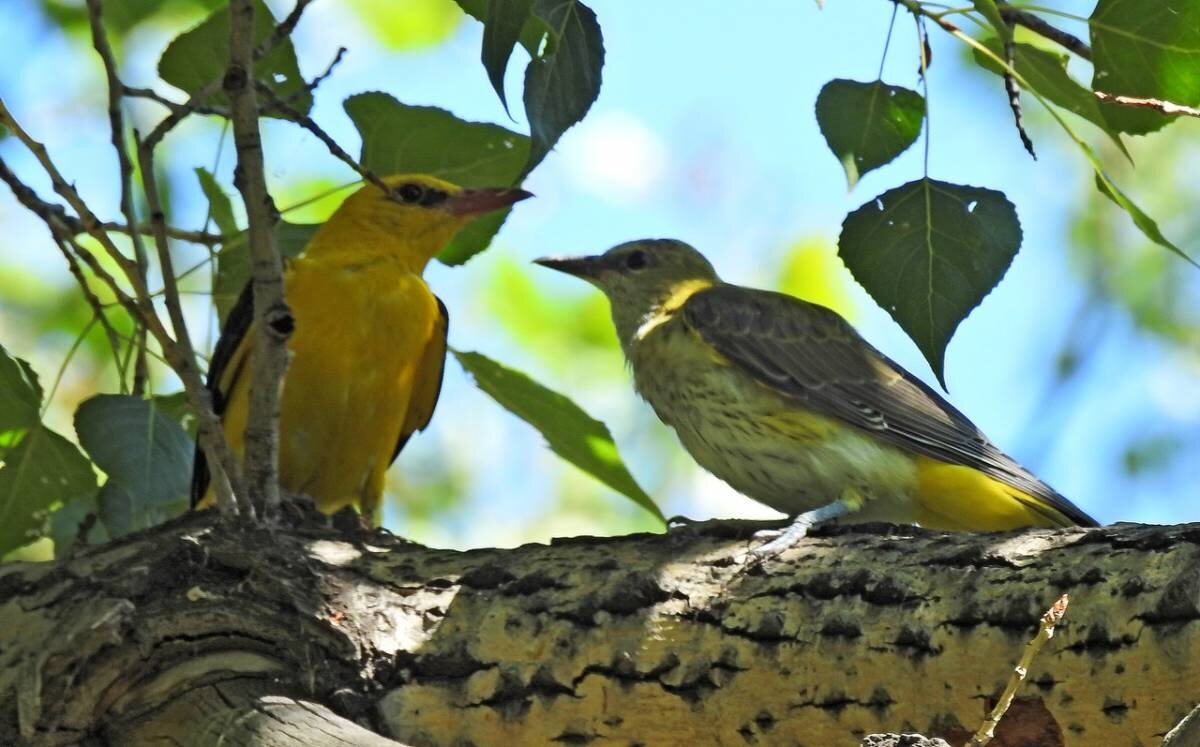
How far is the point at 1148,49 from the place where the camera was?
3062 mm

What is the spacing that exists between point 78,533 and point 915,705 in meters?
2.40

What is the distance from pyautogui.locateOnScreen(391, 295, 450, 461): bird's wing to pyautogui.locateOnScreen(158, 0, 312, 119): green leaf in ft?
5.79

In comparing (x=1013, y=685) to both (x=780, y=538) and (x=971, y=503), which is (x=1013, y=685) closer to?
(x=780, y=538)

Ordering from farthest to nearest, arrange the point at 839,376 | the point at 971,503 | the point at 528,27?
the point at 839,376, the point at 971,503, the point at 528,27

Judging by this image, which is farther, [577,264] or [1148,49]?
[577,264]

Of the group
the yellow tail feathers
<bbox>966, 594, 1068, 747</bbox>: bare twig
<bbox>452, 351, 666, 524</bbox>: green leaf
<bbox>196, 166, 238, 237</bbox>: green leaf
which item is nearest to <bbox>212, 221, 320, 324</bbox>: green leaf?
<bbox>196, 166, 238, 237</bbox>: green leaf

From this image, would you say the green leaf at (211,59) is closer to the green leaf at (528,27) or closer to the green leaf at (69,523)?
the green leaf at (528,27)

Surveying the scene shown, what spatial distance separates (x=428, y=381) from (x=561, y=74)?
3098 mm

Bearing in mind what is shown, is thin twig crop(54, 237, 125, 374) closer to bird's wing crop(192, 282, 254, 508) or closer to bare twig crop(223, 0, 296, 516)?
bare twig crop(223, 0, 296, 516)

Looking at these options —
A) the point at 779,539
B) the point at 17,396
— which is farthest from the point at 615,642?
the point at 17,396

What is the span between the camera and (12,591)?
369cm

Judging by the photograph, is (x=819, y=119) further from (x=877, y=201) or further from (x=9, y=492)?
(x=9, y=492)

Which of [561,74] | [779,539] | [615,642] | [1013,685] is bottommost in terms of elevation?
[1013,685]

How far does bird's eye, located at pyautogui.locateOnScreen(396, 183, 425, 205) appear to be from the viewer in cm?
561
